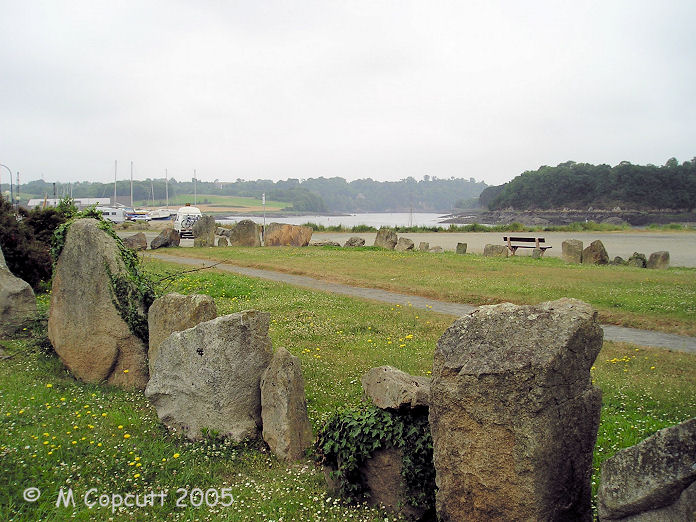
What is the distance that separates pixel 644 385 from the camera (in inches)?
384

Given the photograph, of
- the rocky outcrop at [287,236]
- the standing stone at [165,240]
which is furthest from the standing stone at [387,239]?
the standing stone at [165,240]

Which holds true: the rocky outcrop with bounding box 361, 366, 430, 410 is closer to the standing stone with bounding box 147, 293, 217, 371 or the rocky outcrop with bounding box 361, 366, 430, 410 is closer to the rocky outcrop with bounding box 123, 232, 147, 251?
the standing stone with bounding box 147, 293, 217, 371

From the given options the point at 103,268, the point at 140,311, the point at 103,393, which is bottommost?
the point at 103,393

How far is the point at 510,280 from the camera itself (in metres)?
21.7

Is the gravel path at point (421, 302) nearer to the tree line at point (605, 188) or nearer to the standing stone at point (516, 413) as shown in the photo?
the standing stone at point (516, 413)

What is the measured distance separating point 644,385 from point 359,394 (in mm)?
4666

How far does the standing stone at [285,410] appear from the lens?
23.8 ft

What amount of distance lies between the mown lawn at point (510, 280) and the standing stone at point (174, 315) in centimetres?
1039

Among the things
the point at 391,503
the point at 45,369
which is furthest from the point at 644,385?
the point at 45,369

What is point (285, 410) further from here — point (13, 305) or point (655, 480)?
point (13, 305)

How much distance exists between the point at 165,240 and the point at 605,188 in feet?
341

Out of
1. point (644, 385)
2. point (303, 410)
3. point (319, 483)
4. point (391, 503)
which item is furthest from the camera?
point (644, 385)

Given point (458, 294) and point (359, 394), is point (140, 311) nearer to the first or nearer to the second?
point (359, 394)

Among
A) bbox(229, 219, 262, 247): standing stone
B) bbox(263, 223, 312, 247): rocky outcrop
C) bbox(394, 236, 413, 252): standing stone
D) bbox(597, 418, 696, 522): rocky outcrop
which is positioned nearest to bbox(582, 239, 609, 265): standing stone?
bbox(394, 236, 413, 252): standing stone
